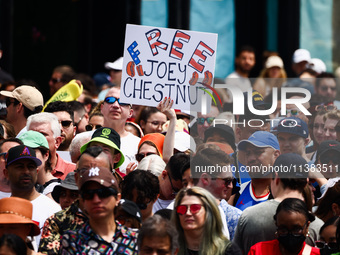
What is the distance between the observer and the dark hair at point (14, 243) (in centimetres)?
680

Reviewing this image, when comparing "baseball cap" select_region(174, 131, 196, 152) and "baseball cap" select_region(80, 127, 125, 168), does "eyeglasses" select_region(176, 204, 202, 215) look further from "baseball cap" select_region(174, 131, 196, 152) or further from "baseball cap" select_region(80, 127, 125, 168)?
"baseball cap" select_region(174, 131, 196, 152)

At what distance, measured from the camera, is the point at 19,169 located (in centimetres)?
839

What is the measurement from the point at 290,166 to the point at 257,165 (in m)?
0.46

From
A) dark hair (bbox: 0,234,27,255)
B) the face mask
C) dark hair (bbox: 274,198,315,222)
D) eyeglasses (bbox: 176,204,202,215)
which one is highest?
dark hair (bbox: 274,198,315,222)

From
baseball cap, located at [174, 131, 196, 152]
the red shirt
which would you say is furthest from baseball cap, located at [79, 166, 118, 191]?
baseball cap, located at [174, 131, 196, 152]

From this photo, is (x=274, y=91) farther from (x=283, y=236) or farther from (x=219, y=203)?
(x=283, y=236)

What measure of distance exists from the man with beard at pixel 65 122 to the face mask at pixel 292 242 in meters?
3.53

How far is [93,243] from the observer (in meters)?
7.00

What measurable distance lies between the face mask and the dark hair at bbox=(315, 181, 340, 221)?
119cm

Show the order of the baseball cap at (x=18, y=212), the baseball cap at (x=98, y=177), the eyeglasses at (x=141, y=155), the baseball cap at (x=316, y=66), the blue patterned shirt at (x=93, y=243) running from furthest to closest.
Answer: the baseball cap at (x=316, y=66)
the eyeglasses at (x=141, y=155)
the baseball cap at (x=18, y=212)
the baseball cap at (x=98, y=177)
the blue patterned shirt at (x=93, y=243)

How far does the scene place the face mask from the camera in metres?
7.54

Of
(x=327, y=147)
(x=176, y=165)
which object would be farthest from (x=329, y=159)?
(x=176, y=165)

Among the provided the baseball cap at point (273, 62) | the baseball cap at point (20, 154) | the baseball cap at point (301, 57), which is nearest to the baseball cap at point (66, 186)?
the baseball cap at point (20, 154)

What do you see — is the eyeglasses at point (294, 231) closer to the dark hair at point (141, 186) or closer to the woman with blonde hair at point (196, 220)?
the woman with blonde hair at point (196, 220)
